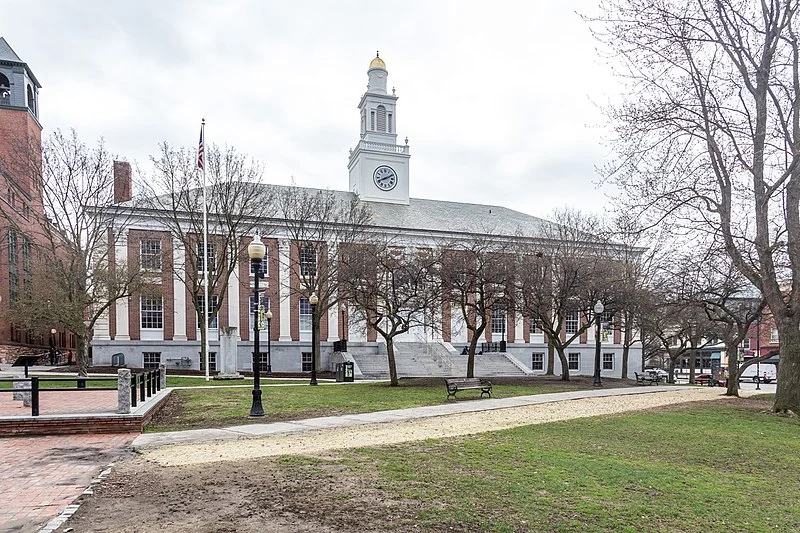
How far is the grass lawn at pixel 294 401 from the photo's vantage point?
14.4 meters

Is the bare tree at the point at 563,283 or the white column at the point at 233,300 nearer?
the bare tree at the point at 563,283

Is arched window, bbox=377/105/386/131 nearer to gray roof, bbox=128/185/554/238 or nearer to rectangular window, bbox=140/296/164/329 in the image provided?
gray roof, bbox=128/185/554/238

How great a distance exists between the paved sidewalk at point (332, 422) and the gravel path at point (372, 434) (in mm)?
387

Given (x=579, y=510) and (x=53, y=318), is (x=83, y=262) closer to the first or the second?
(x=53, y=318)

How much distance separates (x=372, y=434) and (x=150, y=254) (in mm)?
29209

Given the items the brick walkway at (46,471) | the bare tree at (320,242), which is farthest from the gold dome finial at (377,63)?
the brick walkway at (46,471)

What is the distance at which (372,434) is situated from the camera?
40.0ft

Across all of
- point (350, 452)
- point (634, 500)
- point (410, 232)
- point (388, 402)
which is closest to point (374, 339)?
point (410, 232)

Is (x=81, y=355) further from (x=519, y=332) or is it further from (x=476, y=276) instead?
(x=519, y=332)

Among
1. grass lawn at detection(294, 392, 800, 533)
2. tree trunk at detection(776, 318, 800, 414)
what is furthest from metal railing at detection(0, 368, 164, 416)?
tree trunk at detection(776, 318, 800, 414)

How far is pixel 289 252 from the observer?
4238 cm

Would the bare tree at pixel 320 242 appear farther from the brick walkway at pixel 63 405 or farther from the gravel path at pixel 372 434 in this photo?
the gravel path at pixel 372 434

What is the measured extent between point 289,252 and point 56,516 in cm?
3637

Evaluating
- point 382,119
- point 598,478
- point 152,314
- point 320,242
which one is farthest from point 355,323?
point 382,119
